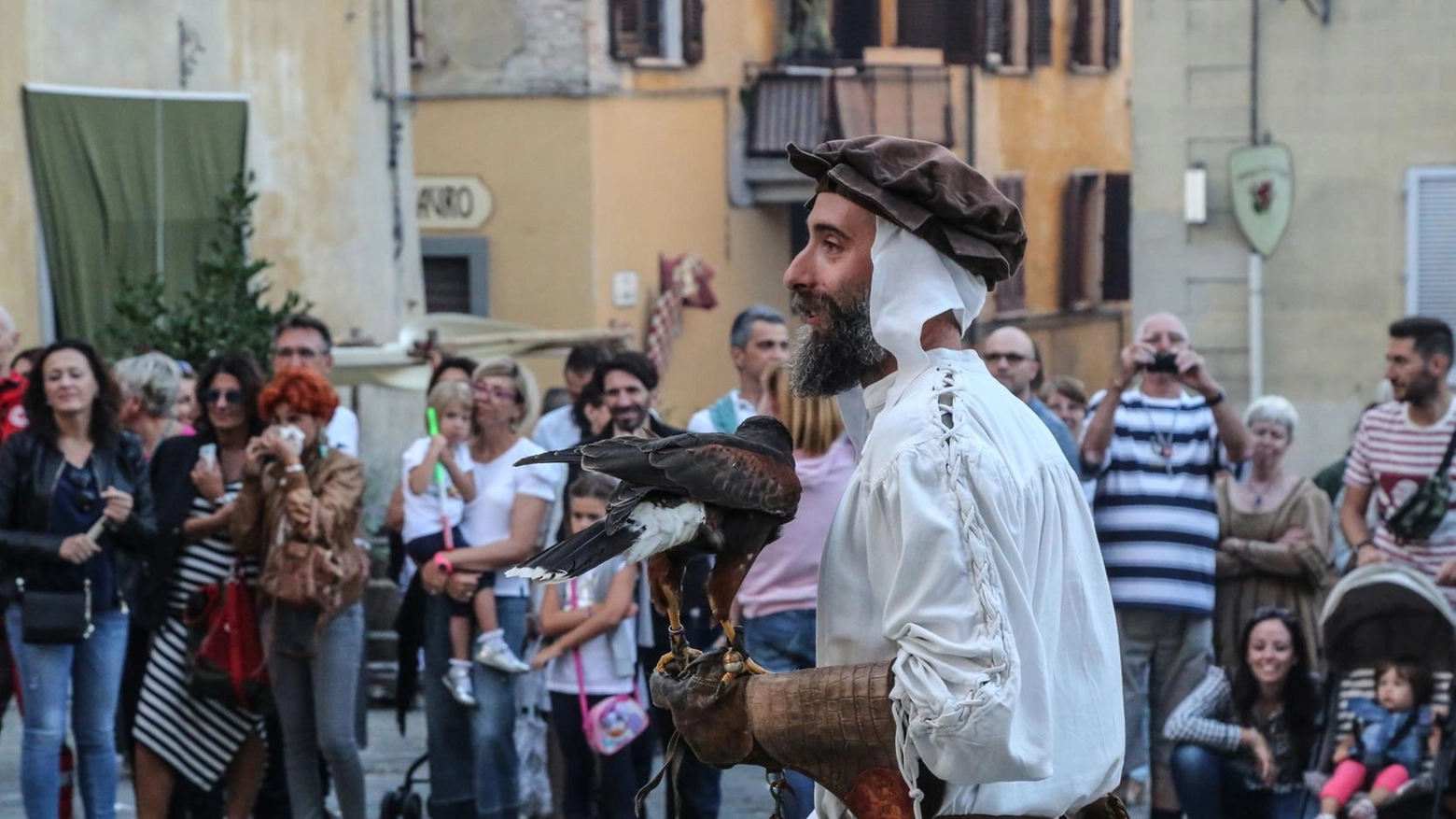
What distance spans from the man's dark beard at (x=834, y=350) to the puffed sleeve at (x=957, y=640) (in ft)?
1.08

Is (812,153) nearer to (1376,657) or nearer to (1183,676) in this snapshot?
(1376,657)

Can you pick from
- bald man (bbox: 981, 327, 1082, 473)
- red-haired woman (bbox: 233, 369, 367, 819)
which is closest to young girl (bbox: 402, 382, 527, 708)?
red-haired woman (bbox: 233, 369, 367, 819)

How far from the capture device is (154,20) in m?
14.5

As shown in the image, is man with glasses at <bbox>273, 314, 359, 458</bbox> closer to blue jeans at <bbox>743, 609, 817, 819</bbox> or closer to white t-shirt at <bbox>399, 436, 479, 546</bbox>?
white t-shirt at <bbox>399, 436, 479, 546</bbox>

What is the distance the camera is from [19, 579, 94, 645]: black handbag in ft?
25.5

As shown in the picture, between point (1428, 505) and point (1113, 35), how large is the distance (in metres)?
21.3

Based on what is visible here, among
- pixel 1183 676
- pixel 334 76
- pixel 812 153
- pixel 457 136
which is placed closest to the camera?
pixel 812 153

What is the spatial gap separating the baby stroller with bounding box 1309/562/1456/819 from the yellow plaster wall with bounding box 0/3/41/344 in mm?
8275

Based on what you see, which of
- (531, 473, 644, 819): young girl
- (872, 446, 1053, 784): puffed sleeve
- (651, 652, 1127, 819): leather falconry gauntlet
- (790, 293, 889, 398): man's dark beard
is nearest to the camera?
(872, 446, 1053, 784): puffed sleeve

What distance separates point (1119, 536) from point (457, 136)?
45.5ft

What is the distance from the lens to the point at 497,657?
8.26 m

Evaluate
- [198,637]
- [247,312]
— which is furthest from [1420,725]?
[247,312]

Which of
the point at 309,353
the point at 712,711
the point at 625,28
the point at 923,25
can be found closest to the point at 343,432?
Answer: the point at 309,353

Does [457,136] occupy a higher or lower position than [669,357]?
higher
